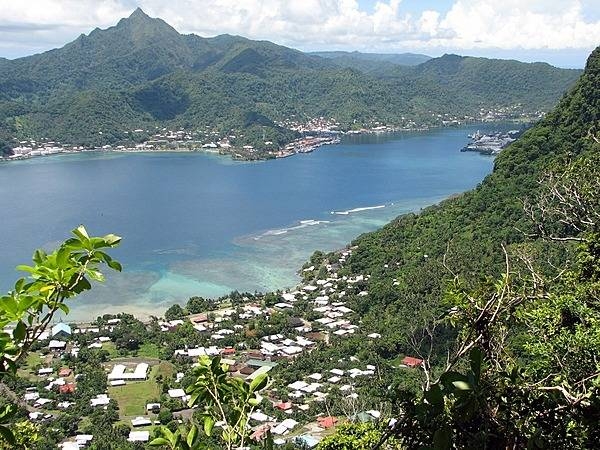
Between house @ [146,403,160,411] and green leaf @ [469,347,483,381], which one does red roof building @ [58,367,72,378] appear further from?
green leaf @ [469,347,483,381]

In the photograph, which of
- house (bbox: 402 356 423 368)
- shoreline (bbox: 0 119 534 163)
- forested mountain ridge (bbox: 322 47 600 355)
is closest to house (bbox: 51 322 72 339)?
forested mountain ridge (bbox: 322 47 600 355)

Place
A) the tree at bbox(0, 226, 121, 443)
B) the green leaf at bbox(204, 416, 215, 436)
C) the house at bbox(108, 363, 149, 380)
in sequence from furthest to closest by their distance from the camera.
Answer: the house at bbox(108, 363, 149, 380) < the green leaf at bbox(204, 416, 215, 436) < the tree at bbox(0, 226, 121, 443)

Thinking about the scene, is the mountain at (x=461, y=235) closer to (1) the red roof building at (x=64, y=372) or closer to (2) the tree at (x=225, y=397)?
(1) the red roof building at (x=64, y=372)

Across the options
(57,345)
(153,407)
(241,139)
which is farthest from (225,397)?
(241,139)

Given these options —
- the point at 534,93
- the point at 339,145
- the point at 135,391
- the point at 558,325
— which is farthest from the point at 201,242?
the point at 534,93

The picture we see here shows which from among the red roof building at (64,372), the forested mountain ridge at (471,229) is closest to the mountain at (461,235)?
the forested mountain ridge at (471,229)

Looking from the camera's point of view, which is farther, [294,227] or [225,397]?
[294,227]

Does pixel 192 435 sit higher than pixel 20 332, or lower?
lower

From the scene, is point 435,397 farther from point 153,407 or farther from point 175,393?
Result: point 175,393
